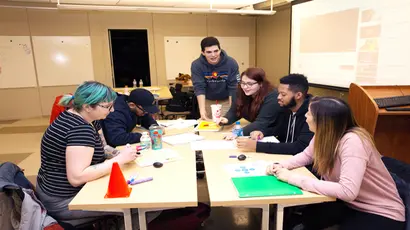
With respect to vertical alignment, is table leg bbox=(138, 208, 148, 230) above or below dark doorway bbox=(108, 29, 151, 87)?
below

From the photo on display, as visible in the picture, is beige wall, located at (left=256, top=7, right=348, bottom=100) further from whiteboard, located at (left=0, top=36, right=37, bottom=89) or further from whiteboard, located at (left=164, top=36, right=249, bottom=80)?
whiteboard, located at (left=0, top=36, right=37, bottom=89)

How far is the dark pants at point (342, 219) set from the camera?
128 centimetres

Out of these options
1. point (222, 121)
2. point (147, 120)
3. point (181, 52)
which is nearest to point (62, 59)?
point (181, 52)

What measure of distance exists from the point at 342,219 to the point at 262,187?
45 centimetres

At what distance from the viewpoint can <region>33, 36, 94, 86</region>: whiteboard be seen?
632 cm

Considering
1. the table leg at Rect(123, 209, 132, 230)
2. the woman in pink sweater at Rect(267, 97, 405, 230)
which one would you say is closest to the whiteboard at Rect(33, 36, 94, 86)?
the table leg at Rect(123, 209, 132, 230)

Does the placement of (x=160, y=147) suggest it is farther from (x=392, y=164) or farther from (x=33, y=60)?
(x=33, y=60)

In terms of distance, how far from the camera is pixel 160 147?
201cm

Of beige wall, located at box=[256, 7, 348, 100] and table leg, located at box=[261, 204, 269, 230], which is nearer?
table leg, located at box=[261, 204, 269, 230]

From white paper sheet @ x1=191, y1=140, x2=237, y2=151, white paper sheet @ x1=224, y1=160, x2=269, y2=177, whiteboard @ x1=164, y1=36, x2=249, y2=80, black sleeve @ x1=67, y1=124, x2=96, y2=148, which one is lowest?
white paper sheet @ x1=224, y1=160, x2=269, y2=177

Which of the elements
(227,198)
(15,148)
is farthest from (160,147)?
(15,148)

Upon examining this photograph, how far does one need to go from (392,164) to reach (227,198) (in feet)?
3.51

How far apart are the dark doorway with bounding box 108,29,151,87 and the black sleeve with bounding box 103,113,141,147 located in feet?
16.6

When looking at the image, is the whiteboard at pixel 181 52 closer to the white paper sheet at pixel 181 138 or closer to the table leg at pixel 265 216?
the white paper sheet at pixel 181 138
